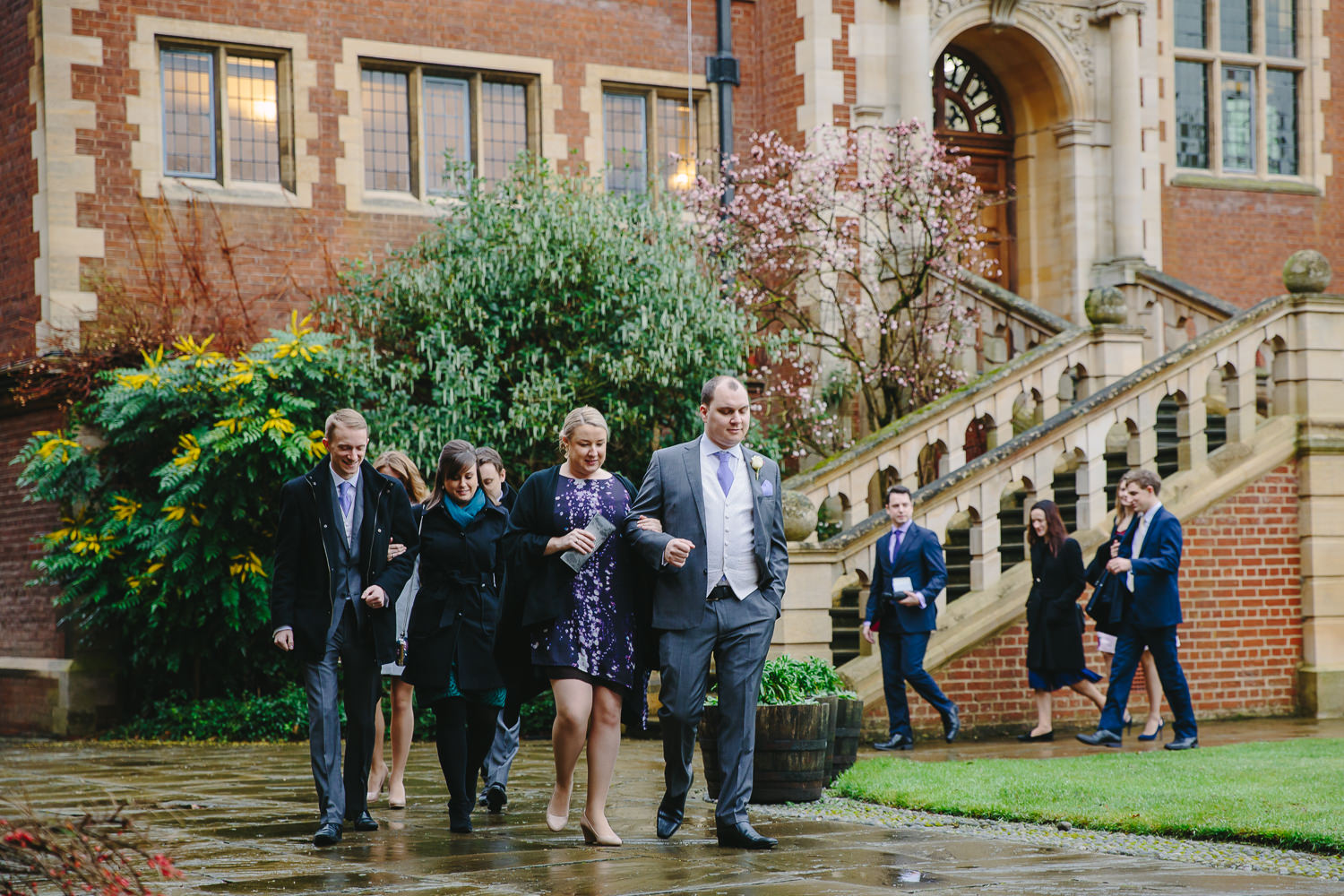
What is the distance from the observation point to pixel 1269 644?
45.1 feet

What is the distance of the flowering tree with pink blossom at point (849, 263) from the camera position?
16.1 metres

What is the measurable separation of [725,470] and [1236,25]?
15.3 m

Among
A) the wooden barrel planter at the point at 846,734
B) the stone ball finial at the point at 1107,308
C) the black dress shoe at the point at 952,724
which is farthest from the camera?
the stone ball finial at the point at 1107,308

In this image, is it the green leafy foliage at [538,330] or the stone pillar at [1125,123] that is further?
the stone pillar at [1125,123]

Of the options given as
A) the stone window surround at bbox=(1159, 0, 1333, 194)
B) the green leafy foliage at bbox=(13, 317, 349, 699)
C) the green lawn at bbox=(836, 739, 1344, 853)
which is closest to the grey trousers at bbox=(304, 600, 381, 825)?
the green lawn at bbox=(836, 739, 1344, 853)

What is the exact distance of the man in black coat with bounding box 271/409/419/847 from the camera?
7.31 m

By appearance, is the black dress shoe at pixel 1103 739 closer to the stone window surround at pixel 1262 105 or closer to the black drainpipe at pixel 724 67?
the black drainpipe at pixel 724 67

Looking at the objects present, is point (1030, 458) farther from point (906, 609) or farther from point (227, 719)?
point (227, 719)

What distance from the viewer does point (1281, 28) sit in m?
20.4

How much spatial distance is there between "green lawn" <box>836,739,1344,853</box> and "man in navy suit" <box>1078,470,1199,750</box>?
780mm

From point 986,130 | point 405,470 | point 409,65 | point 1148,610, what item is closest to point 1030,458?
point 1148,610

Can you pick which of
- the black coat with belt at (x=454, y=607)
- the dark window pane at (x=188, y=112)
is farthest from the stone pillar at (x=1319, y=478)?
the dark window pane at (x=188, y=112)

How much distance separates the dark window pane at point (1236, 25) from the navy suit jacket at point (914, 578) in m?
11.2

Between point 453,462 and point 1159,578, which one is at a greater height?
point 453,462
